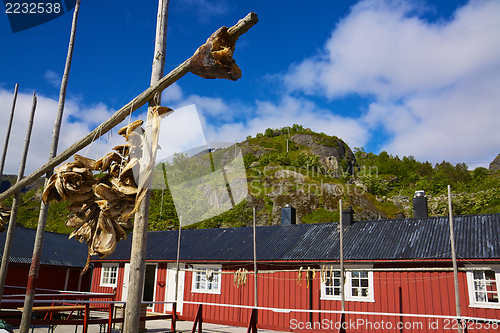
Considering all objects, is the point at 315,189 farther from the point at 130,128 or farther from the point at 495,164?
the point at 495,164

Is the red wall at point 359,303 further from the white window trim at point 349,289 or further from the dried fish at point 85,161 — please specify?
the dried fish at point 85,161

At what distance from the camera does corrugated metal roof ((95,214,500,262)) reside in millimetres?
13000

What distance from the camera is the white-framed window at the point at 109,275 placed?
66.1 ft

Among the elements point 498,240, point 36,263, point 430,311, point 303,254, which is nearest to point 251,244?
point 303,254

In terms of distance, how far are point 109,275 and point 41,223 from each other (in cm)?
1549

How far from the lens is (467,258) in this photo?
1194 cm

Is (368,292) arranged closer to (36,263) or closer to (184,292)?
(184,292)

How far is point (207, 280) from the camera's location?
1695 cm

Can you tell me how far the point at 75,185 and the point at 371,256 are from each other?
1210cm

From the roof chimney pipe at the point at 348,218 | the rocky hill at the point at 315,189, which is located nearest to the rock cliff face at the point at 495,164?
the rocky hill at the point at 315,189

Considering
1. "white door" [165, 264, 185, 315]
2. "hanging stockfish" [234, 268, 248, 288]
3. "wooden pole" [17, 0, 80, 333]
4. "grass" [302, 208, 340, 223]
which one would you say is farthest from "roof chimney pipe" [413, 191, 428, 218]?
"grass" [302, 208, 340, 223]

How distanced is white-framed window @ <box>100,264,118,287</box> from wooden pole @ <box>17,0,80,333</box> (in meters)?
14.9

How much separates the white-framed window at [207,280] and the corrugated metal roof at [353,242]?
1.67 ft

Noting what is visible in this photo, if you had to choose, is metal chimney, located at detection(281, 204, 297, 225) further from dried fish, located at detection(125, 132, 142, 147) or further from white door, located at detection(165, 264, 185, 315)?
dried fish, located at detection(125, 132, 142, 147)
